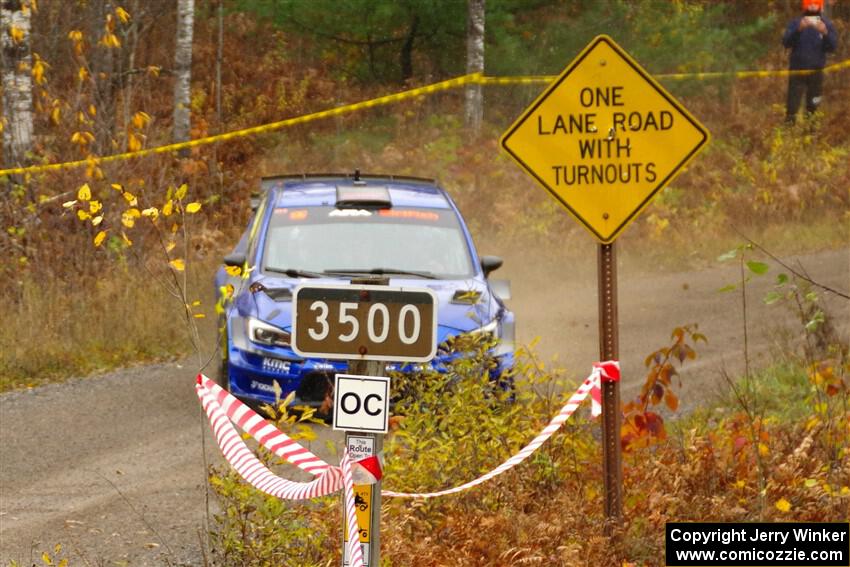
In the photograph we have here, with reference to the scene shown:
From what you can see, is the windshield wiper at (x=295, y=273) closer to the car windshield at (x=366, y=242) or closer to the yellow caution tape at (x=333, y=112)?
the car windshield at (x=366, y=242)

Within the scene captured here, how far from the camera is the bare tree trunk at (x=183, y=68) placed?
70.4 ft

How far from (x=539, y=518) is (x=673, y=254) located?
13.0 metres

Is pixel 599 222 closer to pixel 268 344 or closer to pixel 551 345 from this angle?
pixel 268 344

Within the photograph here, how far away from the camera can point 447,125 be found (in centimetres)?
2467

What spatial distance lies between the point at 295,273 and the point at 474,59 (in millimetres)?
12755

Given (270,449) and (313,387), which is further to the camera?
(313,387)

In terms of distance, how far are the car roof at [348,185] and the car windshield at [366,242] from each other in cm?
14

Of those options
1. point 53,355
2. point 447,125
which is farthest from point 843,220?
point 53,355

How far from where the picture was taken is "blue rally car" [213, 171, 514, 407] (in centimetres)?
1091

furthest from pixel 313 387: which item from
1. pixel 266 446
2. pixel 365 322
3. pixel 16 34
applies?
pixel 16 34

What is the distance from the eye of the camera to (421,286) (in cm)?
1134

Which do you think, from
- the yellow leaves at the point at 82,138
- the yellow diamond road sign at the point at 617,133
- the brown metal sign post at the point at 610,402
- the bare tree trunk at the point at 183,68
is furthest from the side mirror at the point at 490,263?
the bare tree trunk at the point at 183,68

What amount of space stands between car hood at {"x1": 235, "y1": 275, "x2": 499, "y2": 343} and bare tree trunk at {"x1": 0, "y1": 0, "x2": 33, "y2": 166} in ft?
19.2

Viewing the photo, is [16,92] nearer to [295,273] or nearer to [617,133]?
[295,273]
